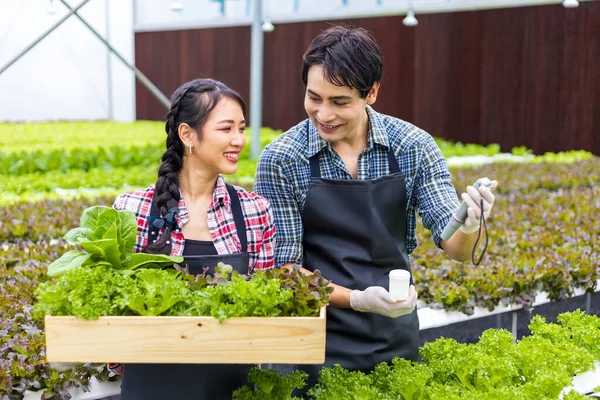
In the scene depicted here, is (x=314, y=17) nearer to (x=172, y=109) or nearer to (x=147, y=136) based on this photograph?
(x=147, y=136)

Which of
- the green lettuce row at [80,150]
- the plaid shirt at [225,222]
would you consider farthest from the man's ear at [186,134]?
the green lettuce row at [80,150]

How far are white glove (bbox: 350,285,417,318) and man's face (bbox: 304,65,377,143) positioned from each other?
1.80ft

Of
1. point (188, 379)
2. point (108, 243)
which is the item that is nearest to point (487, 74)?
point (188, 379)

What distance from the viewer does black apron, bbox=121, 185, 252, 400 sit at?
2.23 meters

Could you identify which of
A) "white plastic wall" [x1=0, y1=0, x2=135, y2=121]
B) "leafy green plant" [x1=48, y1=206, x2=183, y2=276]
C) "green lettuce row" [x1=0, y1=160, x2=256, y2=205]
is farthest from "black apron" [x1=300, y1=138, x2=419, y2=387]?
"white plastic wall" [x1=0, y1=0, x2=135, y2=121]

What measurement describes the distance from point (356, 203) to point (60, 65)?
10973 millimetres

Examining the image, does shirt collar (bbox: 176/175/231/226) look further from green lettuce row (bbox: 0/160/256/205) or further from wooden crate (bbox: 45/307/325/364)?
green lettuce row (bbox: 0/160/256/205)

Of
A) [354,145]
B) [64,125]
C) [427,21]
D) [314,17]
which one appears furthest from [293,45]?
[354,145]

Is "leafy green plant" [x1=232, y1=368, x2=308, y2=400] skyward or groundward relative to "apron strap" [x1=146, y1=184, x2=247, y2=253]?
groundward

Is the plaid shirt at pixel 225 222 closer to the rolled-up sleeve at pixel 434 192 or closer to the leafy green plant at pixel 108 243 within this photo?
the leafy green plant at pixel 108 243

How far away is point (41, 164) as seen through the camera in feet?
29.1

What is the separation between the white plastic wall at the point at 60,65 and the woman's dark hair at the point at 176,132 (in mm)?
7965

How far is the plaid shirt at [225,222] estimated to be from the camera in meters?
2.42

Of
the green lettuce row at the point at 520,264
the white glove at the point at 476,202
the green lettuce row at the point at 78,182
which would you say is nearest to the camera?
the white glove at the point at 476,202
